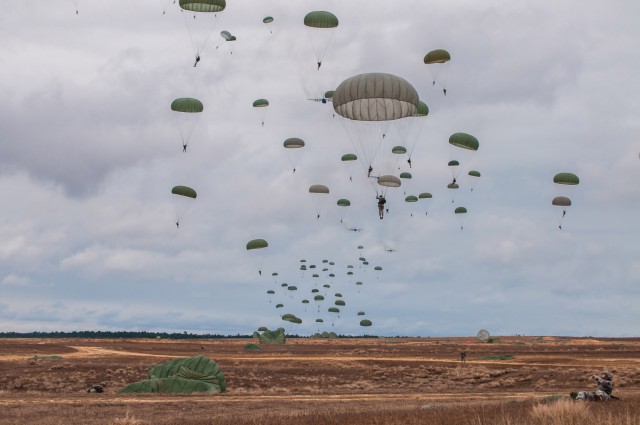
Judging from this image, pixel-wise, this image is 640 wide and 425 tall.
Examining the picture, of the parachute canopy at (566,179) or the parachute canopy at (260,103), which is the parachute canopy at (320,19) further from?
the parachute canopy at (566,179)

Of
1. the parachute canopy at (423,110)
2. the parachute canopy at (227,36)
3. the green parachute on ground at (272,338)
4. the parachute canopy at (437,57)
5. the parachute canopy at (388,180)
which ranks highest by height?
the parachute canopy at (227,36)

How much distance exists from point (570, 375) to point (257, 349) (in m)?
46.3

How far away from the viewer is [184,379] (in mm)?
34438

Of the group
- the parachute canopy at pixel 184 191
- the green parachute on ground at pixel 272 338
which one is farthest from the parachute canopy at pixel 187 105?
the green parachute on ground at pixel 272 338

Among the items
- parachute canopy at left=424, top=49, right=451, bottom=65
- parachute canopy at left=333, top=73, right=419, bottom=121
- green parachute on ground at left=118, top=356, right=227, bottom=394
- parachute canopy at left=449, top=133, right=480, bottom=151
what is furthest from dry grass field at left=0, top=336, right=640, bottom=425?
parachute canopy at left=424, top=49, right=451, bottom=65

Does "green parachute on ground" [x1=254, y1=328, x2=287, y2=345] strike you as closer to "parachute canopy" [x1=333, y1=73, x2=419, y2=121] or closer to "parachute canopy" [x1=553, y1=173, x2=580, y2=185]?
"parachute canopy" [x1=553, y1=173, x2=580, y2=185]

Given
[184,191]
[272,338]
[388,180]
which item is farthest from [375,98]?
[272,338]

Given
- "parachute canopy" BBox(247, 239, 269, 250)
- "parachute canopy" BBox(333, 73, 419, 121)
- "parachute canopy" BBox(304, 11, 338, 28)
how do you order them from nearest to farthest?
1. "parachute canopy" BBox(333, 73, 419, 121)
2. "parachute canopy" BBox(304, 11, 338, 28)
3. "parachute canopy" BBox(247, 239, 269, 250)

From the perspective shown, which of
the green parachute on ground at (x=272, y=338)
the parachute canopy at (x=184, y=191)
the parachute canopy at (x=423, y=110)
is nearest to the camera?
the parachute canopy at (x=423, y=110)

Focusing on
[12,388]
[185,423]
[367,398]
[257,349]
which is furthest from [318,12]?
[257,349]

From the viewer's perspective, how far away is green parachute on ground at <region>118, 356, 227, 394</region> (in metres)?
33.6

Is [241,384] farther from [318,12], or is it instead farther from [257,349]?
[257,349]

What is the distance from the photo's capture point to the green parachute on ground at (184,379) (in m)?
33.6

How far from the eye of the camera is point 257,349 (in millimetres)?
83125
